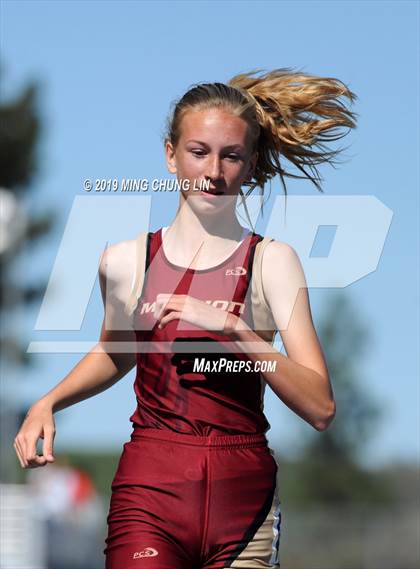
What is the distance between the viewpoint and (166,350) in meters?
4.87

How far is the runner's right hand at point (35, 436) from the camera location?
186 inches

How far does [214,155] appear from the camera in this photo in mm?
4988

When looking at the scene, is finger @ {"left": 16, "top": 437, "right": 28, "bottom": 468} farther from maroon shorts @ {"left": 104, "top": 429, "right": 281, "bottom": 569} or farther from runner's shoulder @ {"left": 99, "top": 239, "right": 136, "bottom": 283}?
runner's shoulder @ {"left": 99, "top": 239, "right": 136, "bottom": 283}

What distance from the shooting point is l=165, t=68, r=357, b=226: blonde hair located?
5.21m

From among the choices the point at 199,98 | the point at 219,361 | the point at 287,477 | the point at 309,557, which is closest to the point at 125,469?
the point at 219,361

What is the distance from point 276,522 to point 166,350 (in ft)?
2.23

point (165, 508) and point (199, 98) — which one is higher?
point (199, 98)

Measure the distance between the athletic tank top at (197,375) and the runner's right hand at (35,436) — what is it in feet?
0.99

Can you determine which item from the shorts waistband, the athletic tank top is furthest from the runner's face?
the shorts waistband

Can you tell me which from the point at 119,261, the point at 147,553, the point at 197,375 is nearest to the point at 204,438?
the point at 197,375

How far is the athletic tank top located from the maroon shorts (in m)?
0.05

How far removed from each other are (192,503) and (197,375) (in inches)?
16.2

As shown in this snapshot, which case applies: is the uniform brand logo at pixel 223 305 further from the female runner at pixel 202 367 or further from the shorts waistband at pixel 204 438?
the shorts waistband at pixel 204 438

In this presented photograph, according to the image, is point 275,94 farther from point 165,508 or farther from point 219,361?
point 165,508
